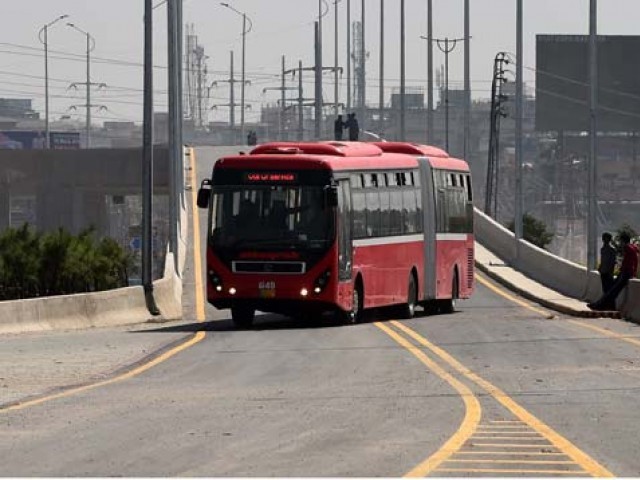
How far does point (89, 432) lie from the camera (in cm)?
1477

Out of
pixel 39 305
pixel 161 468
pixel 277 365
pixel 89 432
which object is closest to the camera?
pixel 161 468

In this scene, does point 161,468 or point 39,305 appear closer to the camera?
point 161,468

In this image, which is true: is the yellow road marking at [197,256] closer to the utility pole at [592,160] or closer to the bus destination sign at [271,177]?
the bus destination sign at [271,177]

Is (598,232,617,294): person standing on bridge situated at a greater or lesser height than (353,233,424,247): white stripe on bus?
lesser

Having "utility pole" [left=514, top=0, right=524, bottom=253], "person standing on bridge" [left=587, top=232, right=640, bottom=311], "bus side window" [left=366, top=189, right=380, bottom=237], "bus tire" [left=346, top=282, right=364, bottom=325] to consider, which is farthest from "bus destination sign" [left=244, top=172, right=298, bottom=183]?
"utility pole" [left=514, top=0, right=524, bottom=253]

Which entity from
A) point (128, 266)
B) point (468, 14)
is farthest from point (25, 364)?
point (468, 14)

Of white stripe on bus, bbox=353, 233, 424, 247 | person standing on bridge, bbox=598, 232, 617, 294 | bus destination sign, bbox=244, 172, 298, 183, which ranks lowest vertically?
person standing on bridge, bbox=598, 232, 617, 294

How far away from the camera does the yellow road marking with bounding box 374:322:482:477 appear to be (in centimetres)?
1233

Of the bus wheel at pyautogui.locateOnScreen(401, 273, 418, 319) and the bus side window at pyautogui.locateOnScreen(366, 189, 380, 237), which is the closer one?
the bus side window at pyautogui.locateOnScreen(366, 189, 380, 237)

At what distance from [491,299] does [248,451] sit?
129ft

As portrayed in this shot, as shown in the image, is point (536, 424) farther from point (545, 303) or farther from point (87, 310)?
point (545, 303)

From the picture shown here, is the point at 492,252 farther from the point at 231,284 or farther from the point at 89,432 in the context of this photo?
the point at 89,432

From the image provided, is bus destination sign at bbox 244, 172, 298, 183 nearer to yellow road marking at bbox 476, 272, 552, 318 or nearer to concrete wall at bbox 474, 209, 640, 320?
concrete wall at bbox 474, 209, 640, 320

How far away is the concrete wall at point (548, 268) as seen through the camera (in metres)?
37.7
